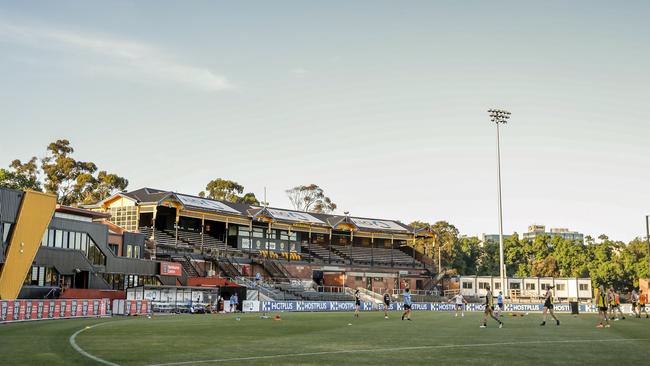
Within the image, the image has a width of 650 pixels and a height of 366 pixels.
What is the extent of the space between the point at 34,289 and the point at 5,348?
107 ft

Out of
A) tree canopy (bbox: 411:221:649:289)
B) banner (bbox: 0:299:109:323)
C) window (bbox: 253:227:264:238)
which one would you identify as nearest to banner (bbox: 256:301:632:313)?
banner (bbox: 0:299:109:323)

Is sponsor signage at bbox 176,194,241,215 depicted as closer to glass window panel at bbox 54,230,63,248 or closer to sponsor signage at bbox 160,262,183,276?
sponsor signage at bbox 160,262,183,276

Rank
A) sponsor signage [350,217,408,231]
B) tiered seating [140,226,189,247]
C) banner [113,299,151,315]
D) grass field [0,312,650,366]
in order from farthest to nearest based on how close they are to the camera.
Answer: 1. sponsor signage [350,217,408,231]
2. tiered seating [140,226,189,247]
3. banner [113,299,151,315]
4. grass field [0,312,650,366]

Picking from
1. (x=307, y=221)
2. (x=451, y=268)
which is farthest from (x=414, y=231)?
(x=451, y=268)

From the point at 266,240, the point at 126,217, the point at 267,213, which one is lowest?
the point at 266,240

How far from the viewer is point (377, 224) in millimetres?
105250

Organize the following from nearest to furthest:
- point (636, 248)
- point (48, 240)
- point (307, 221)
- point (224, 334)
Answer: point (224, 334) → point (48, 240) → point (307, 221) → point (636, 248)

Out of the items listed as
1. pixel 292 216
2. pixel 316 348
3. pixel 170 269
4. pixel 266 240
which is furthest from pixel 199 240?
pixel 316 348

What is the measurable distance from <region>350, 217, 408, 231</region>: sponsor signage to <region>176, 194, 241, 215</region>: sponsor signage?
22.8m

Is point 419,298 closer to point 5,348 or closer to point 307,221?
point 307,221

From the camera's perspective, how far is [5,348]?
63.7 ft

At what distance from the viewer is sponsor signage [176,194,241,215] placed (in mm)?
78438

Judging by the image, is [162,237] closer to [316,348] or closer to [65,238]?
[65,238]

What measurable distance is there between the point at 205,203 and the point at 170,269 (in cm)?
1707
